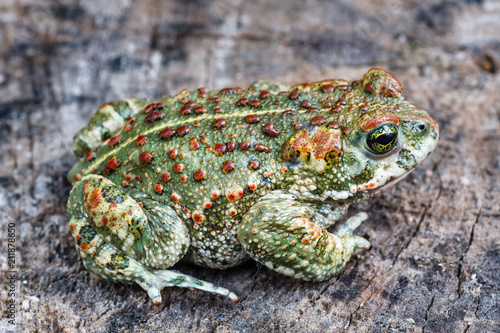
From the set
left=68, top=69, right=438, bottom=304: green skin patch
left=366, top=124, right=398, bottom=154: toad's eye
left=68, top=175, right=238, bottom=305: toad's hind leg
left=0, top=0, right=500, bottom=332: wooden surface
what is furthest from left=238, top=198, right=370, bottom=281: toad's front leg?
left=366, top=124, right=398, bottom=154: toad's eye

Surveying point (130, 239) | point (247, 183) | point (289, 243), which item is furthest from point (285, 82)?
point (130, 239)

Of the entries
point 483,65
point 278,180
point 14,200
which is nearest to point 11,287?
point 14,200

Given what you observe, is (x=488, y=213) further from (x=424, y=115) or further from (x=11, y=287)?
(x=11, y=287)

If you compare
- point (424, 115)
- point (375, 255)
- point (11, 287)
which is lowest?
point (11, 287)

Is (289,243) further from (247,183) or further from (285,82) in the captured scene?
(285,82)

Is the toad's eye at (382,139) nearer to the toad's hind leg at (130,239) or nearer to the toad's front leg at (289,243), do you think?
the toad's front leg at (289,243)
